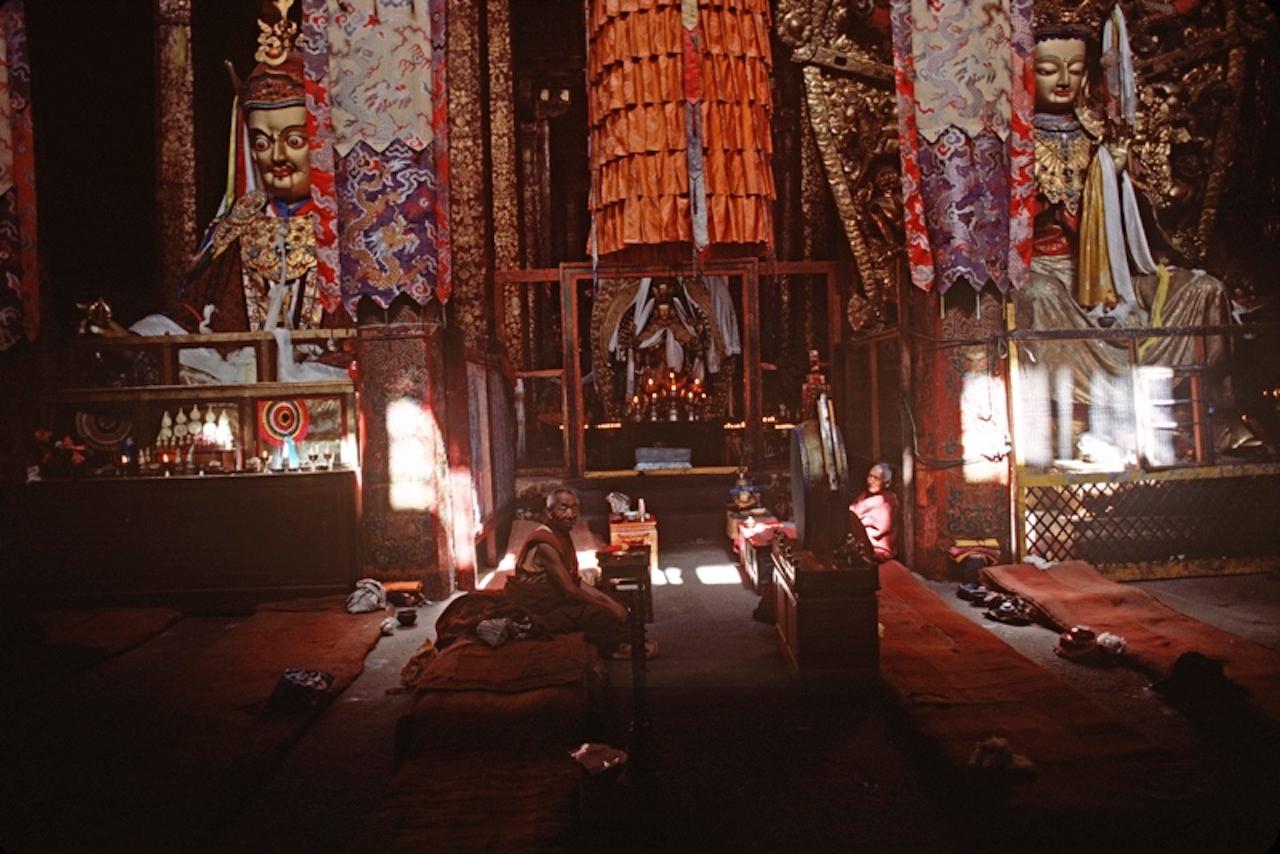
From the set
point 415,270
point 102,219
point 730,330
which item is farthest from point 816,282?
point 102,219

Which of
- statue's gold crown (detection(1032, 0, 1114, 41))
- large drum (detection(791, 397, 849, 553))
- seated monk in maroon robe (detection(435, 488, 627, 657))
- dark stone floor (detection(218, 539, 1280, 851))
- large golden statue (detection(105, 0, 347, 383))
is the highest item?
statue's gold crown (detection(1032, 0, 1114, 41))

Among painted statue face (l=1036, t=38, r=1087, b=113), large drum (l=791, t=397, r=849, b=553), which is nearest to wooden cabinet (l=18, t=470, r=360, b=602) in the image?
large drum (l=791, t=397, r=849, b=553)

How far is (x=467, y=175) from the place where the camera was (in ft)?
31.8

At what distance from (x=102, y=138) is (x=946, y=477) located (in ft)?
33.9

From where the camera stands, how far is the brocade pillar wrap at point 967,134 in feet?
23.3

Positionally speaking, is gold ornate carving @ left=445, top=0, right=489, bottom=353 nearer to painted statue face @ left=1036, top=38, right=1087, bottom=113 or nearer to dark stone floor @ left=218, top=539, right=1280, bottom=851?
dark stone floor @ left=218, top=539, right=1280, bottom=851

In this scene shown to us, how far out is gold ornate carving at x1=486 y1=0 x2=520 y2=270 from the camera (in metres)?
11.9

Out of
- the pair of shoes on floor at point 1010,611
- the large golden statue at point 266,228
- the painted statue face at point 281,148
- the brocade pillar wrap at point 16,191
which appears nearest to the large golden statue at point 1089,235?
the pair of shoes on floor at point 1010,611

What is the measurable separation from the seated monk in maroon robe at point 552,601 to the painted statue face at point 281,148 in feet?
18.8

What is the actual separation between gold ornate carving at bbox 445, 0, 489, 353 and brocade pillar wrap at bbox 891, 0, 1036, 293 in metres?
4.70

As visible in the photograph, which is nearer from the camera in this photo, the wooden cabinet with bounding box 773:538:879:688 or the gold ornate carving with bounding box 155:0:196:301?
the wooden cabinet with bounding box 773:538:879:688

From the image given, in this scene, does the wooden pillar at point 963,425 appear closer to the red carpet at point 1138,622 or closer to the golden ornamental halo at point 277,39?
the red carpet at point 1138,622

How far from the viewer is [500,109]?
39.6 feet

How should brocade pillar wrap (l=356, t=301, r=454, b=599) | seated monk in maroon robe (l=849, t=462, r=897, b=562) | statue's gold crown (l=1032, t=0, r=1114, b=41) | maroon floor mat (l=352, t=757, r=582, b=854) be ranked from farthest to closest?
statue's gold crown (l=1032, t=0, r=1114, b=41) < seated monk in maroon robe (l=849, t=462, r=897, b=562) < brocade pillar wrap (l=356, t=301, r=454, b=599) < maroon floor mat (l=352, t=757, r=582, b=854)
